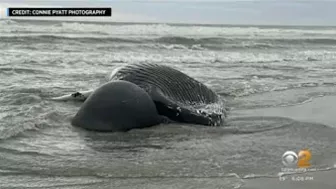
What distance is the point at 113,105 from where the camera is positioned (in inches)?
197

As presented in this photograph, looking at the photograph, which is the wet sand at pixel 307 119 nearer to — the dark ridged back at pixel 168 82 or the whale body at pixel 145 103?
the dark ridged back at pixel 168 82

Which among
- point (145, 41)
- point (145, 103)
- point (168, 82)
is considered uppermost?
A: point (145, 41)

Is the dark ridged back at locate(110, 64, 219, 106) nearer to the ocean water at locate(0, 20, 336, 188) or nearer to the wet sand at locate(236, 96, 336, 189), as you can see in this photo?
the ocean water at locate(0, 20, 336, 188)

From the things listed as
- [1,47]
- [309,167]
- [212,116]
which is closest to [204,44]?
[1,47]

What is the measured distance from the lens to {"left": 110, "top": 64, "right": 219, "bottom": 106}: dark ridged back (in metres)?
5.73

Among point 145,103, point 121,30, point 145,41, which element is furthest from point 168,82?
point 121,30

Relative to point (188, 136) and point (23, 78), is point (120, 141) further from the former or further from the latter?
point (23, 78)

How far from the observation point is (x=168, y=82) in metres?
6.01

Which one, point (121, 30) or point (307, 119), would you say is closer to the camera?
point (307, 119)

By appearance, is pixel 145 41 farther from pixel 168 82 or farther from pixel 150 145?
pixel 150 145

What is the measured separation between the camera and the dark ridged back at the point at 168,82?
226 inches

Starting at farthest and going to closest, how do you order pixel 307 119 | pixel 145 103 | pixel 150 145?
pixel 307 119, pixel 145 103, pixel 150 145

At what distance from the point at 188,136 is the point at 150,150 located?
68 centimetres

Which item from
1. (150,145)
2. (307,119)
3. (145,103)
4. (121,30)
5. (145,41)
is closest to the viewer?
(150,145)
